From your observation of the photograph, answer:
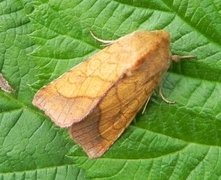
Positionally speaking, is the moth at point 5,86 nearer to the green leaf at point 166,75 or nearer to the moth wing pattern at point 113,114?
the green leaf at point 166,75

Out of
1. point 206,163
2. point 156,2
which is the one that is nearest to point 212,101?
point 206,163

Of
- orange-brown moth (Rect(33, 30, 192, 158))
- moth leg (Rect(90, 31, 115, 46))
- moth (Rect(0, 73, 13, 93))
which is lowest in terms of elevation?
moth (Rect(0, 73, 13, 93))

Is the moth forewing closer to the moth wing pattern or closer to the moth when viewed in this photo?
the moth wing pattern

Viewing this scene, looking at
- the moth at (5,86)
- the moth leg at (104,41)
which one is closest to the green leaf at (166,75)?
the moth leg at (104,41)

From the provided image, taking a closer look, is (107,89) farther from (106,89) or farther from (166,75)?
(166,75)

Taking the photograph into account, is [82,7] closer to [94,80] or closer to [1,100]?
[94,80]

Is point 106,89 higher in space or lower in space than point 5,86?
higher

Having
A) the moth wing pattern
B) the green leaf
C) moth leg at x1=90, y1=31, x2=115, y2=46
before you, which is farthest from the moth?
moth leg at x1=90, y1=31, x2=115, y2=46

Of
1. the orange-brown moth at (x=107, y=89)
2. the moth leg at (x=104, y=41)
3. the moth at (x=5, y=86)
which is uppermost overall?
the moth leg at (x=104, y=41)

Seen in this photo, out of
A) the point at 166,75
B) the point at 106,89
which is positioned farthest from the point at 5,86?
the point at 166,75
